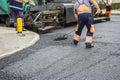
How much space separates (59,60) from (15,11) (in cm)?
513

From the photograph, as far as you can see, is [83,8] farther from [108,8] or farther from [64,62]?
[108,8]

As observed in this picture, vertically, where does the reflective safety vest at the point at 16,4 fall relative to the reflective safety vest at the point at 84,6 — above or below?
below

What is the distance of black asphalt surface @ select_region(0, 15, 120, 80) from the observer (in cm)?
582

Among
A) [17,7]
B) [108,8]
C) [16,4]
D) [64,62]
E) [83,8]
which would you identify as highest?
[83,8]

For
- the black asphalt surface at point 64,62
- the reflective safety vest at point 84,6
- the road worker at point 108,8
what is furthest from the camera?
the road worker at point 108,8

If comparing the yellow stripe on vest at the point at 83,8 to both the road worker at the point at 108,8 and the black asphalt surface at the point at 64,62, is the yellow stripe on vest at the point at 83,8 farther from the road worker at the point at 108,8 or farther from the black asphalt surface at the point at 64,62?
the road worker at the point at 108,8

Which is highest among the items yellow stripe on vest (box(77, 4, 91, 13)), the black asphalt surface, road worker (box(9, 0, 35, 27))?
yellow stripe on vest (box(77, 4, 91, 13))

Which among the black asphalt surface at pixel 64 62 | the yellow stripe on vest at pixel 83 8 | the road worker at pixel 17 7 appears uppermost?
the yellow stripe on vest at pixel 83 8

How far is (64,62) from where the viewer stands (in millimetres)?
6770

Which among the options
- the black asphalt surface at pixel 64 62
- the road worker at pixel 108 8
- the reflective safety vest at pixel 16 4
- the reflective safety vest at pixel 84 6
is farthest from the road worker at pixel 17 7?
the road worker at pixel 108 8

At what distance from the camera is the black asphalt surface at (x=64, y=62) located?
582cm

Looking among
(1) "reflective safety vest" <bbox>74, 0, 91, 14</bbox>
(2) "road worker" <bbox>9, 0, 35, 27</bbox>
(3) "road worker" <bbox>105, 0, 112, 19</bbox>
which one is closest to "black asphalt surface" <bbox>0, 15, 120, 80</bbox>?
(1) "reflective safety vest" <bbox>74, 0, 91, 14</bbox>

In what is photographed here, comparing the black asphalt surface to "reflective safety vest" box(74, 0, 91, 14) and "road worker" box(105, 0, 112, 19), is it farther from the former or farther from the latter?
"road worker" box(105, 0, 112, 19)

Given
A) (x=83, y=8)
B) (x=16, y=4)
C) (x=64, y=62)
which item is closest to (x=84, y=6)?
(x=83, y=8)
